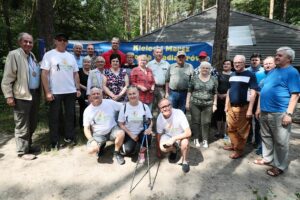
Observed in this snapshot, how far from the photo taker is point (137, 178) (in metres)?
3.79

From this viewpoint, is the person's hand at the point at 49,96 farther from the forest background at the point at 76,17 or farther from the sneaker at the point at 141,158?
the forest background at the point at 76,17

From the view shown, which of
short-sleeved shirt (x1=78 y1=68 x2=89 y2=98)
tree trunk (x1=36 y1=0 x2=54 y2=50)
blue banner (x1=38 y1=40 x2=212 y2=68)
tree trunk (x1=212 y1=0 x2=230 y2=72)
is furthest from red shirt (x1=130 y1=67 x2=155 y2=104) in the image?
tree trunk (x1=36 y1=0 x2=54 y2=50)

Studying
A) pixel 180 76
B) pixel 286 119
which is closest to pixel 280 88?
pixel 286 119

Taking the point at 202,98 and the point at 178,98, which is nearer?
the point at 202,98

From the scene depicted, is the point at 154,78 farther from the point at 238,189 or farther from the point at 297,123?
the point at 297,123

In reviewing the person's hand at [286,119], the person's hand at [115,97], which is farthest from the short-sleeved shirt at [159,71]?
the person's hand at [286,119]

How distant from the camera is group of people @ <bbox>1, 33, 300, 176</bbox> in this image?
12.5 feet

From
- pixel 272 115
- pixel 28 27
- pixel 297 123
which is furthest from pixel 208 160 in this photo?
pixel 28 27

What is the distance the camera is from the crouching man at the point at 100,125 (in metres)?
4.16

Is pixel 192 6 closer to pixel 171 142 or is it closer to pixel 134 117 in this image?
pixel 134 117

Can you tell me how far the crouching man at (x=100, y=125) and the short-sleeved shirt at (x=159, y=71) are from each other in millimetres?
1389

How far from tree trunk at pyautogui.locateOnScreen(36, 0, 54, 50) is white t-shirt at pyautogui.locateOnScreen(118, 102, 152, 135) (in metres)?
4.14

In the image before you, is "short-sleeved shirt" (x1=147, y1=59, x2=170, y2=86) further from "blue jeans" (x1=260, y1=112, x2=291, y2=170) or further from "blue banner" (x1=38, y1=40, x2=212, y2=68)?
"blue banner" (x1=38, y1=40, x2=212, y2=68)

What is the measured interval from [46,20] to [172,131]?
5.09m
